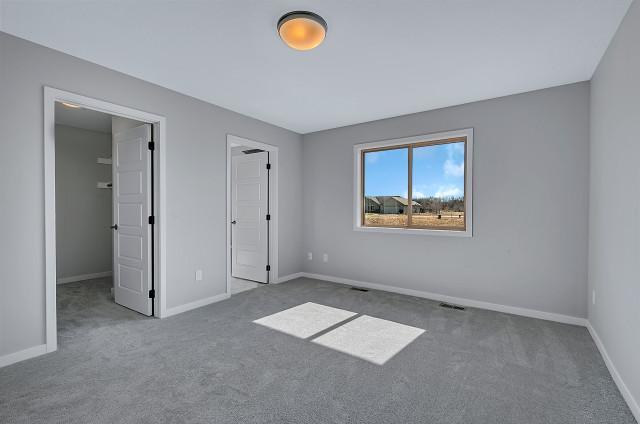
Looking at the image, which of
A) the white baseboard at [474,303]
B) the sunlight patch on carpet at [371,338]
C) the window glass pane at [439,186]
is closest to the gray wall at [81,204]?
the white baseboard at [474,303]

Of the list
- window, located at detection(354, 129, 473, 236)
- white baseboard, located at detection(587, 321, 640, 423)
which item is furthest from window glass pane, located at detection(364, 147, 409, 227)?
white baseboard, located at detection(587, 321, 640, 423)

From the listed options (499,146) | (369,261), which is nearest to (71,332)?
(369,261)

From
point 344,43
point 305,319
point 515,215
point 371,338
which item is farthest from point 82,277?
point 515,215

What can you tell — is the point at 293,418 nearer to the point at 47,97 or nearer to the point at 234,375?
the point at 234,375

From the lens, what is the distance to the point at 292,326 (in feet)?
10.5

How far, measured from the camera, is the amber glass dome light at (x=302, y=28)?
2.09 metres

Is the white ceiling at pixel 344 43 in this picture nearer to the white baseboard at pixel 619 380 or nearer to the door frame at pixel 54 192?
the door frame at pixel 54 192

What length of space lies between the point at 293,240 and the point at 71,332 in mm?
3186

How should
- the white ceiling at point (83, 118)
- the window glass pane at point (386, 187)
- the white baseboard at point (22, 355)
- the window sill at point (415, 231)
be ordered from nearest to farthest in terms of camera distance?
the white baseboard at point (22, 355)
the window sill at point (415, 231)
the white ceiling at point (83, 118)
the window glass pane at point (386, 187)

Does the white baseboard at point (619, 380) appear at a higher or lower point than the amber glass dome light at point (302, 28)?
lower

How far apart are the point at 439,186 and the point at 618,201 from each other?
2078 mm

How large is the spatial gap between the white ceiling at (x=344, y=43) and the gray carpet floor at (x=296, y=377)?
2609 mm

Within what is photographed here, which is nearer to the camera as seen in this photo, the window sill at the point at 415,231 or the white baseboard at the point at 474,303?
the white baseboard at the point at 474,303

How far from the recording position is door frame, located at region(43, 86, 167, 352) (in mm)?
2566
